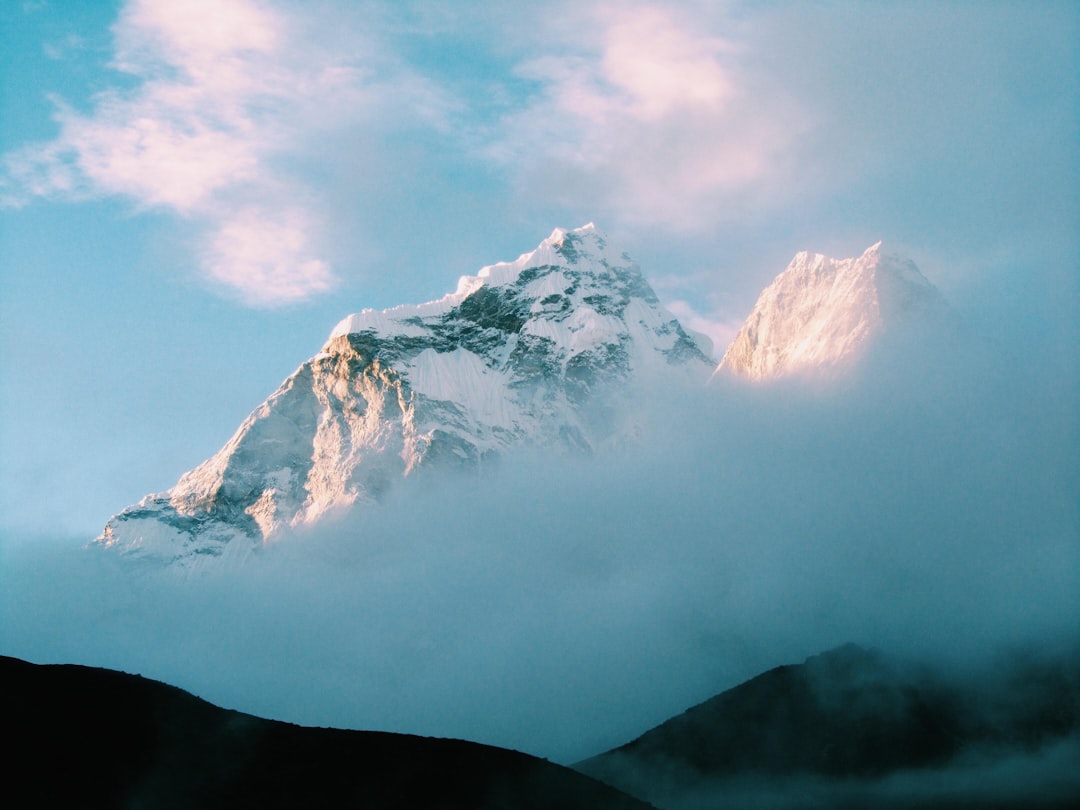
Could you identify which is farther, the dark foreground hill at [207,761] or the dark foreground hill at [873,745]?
the dark foreground hill at [873,745]

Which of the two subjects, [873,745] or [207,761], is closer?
[207,761]

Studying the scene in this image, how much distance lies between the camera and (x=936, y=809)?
145 meters

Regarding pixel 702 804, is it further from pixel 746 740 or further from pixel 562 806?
pixel 562 806

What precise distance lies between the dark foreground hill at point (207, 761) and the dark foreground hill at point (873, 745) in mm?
53075

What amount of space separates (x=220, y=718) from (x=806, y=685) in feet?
371

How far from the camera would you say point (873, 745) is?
17562 cm

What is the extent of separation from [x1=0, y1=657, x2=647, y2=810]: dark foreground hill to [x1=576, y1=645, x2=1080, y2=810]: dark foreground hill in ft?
174

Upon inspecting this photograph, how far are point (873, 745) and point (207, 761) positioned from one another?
352 ft

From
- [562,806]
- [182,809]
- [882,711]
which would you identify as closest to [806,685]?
[882,711]

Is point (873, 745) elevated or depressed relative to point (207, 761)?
elevated

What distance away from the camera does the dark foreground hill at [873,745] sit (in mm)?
156625

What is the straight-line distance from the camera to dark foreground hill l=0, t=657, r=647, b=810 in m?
99.1

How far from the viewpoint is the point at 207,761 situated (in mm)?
106938

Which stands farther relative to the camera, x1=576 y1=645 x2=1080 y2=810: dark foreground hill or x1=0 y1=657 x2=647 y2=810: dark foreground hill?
x1=576 y1=645 x2=1080 y2=810: dark foreground hill
